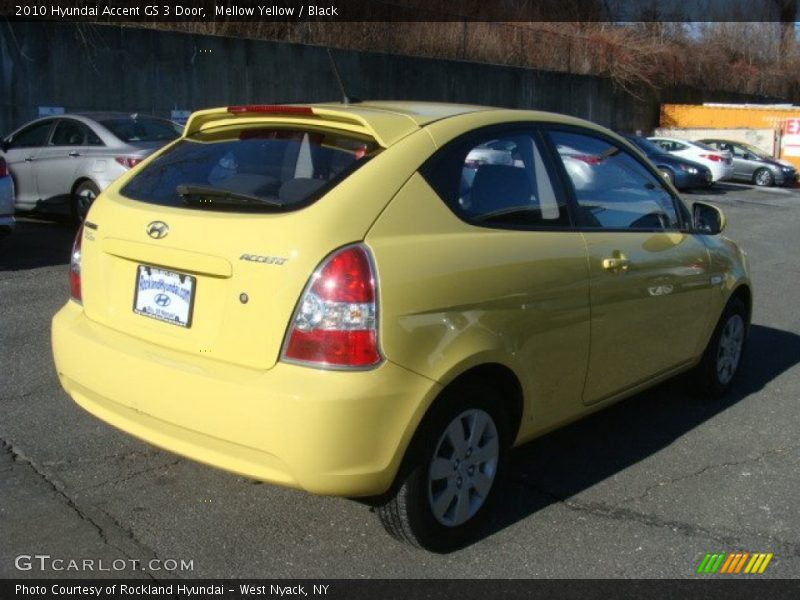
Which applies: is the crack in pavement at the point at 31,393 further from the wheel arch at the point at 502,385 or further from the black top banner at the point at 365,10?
the black top banner at the point at 365,10

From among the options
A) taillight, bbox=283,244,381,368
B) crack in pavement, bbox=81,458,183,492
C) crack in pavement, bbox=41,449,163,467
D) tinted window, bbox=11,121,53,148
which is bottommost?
crack in pavement, bbox=81,458,183,492

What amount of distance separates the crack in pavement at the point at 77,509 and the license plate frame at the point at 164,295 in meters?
0.89

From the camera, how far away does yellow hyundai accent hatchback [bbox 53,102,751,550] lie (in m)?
3.10

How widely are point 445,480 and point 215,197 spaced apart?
1.41 metres

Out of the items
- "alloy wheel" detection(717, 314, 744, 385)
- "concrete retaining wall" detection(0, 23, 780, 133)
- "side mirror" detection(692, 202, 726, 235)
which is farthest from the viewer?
"concrete retaining wall" detection(0, 23, 780, 133)

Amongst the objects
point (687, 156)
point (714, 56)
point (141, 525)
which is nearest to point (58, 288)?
point (141, 525)

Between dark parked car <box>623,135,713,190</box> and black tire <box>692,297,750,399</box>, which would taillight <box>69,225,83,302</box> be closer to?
black tire <box>692,297,750,399</box>

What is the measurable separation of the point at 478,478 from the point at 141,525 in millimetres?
1384

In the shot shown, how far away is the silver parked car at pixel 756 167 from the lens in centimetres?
2711

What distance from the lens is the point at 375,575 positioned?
3.38 meters

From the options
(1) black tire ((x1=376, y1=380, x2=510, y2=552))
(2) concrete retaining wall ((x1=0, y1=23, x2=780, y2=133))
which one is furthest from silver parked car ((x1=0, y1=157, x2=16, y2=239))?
(2) concrete retaining wall ((x1=0, y1=23, x2=780, y2=133))

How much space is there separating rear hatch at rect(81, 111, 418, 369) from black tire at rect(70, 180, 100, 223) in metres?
7.32

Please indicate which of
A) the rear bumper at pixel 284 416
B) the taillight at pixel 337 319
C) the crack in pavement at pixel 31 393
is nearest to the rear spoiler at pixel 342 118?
the taillight at pixel 337 319

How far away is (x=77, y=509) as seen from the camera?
3.79 meters
